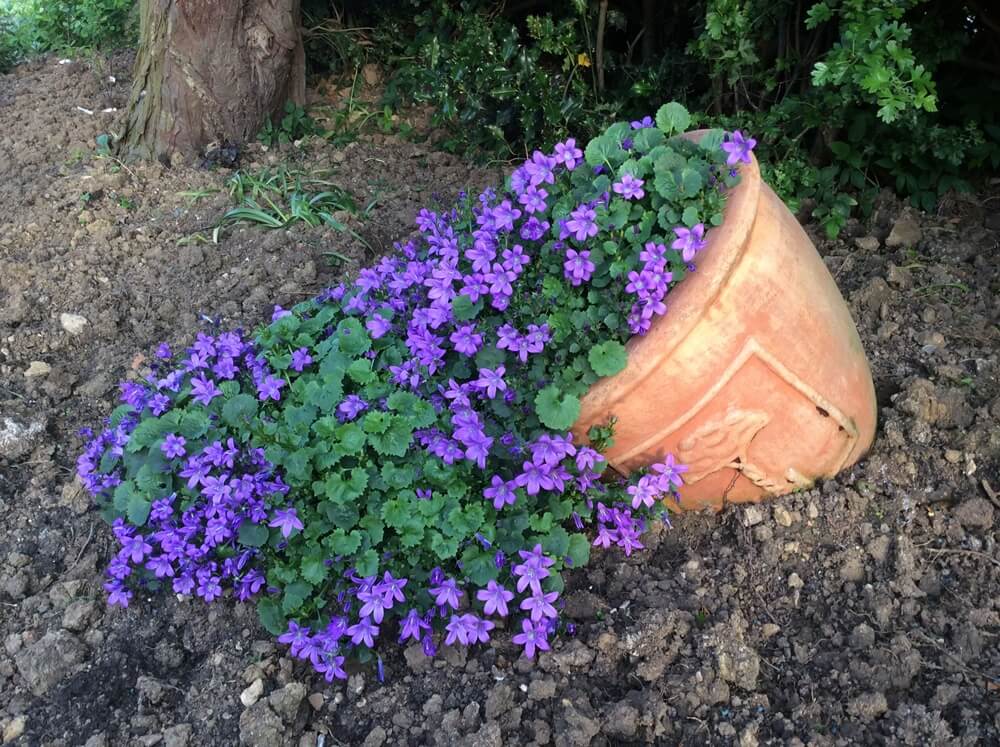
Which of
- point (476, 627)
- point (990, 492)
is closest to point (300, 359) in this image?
point (476, 627)

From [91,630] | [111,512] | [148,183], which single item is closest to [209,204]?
[148,183]

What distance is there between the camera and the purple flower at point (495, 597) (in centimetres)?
193

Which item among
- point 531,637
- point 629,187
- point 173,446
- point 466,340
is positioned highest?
point 629,187

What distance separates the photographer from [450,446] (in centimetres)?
200

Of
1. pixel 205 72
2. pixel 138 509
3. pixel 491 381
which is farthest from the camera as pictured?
pixel 205 72

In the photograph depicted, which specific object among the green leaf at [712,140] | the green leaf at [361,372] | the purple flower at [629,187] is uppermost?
the green leaf at [712,140]

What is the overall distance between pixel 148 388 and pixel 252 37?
1.88 metres

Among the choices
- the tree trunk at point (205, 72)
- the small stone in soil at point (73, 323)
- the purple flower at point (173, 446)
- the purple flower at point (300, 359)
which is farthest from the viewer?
the tree trunk at point (205, 72)

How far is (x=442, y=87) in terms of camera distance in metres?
3.61

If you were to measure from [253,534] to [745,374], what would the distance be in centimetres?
117

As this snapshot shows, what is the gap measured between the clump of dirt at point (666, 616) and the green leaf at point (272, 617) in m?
0.12

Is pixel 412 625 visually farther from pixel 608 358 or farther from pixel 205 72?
pixel 205 72

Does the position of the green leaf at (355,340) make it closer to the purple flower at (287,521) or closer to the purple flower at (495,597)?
the purple flower at (287,521)

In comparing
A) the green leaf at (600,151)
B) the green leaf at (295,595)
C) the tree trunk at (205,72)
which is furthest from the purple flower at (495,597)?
the tree trunk at (205,72)
